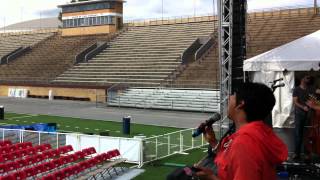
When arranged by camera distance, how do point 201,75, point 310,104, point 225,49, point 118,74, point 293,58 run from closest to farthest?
point 310,104 → point 293,58 → point 225,49 → point 201,75 → point 118,74

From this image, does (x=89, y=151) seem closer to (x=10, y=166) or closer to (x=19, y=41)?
(x=10, y=166)

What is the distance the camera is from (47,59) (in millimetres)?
50688

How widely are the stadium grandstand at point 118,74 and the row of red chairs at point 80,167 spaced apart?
0.03 meters

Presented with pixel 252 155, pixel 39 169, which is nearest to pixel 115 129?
pixel 39 169

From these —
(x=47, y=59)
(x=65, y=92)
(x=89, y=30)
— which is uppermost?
(x=89, y=30)

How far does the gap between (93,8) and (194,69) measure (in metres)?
18.7

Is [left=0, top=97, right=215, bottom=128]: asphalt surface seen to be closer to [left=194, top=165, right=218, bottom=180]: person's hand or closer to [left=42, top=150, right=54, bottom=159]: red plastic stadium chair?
[left=42, top=150, right=54, bottom=159]: red plastic stadium chair

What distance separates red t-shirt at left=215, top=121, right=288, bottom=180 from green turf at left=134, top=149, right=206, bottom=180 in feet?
30.1

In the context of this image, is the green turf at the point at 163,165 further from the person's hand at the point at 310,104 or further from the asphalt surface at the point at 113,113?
the asphalt surface at the point at 113,113

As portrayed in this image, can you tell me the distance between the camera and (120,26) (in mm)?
53844

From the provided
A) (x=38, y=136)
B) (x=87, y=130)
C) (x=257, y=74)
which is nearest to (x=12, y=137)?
(x=38, y=136)

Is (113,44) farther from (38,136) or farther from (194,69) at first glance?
(38,136)

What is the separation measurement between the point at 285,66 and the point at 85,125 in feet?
50.0

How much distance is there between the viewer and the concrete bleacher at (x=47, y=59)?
155ft
